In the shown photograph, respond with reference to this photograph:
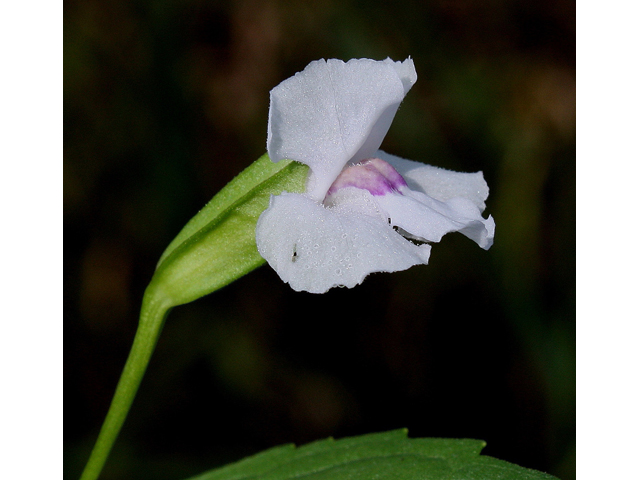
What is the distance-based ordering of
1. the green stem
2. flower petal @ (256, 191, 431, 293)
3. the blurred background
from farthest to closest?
1. the blurred background
2. the green stem
3. flower petal @ (256, 191, 431, 293)

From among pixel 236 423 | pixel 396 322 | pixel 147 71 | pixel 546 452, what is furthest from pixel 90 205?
pixel 546 452

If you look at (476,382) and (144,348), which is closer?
(144,348)

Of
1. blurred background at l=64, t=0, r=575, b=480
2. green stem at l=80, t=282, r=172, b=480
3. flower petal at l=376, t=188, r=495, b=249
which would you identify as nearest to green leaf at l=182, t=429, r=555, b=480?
green stem at l=80, t=282, r=172, b=480

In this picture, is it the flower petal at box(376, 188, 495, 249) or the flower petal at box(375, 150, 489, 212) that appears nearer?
the flower petal at box(376, 188, 495, 249)

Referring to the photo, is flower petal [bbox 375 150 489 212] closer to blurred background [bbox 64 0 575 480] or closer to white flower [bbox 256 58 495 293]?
white flower [bbox 256 58 495 293]

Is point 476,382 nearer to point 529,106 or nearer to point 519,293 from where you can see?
point 519,293

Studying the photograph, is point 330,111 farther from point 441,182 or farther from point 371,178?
point 441,182
